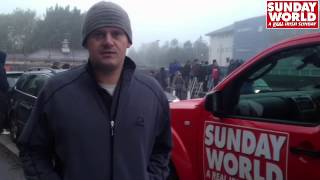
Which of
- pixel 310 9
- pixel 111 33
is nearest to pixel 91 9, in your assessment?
pixel 111 33

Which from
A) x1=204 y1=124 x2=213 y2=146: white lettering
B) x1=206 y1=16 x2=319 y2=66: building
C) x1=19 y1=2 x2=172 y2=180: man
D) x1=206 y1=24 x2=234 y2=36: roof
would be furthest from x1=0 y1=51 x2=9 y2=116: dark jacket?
x1=206 y1=24 x2=234 y2=36: roof

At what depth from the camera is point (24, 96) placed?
26.9ft

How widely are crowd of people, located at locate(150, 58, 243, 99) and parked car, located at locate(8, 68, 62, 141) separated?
10.1 meters

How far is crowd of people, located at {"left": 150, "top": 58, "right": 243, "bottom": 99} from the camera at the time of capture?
18.4 meters

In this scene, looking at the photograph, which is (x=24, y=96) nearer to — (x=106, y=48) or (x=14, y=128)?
(x=14, y=128)

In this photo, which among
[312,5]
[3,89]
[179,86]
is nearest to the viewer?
[3,89]

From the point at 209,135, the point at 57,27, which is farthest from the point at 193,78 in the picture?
the point at 57,27

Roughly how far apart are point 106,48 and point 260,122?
1.55 metres

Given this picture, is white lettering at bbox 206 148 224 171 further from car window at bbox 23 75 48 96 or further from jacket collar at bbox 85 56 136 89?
car window at bbox 23 75 48 96

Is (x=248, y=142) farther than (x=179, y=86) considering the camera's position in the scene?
No

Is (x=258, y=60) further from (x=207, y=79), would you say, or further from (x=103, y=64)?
(x=207, y=79)

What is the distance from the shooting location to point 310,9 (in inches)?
1193

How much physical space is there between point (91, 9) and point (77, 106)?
A: 1.53 feet

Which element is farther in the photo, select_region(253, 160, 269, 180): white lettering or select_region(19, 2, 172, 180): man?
select_region(253, 160, 269, 180): white lettering
